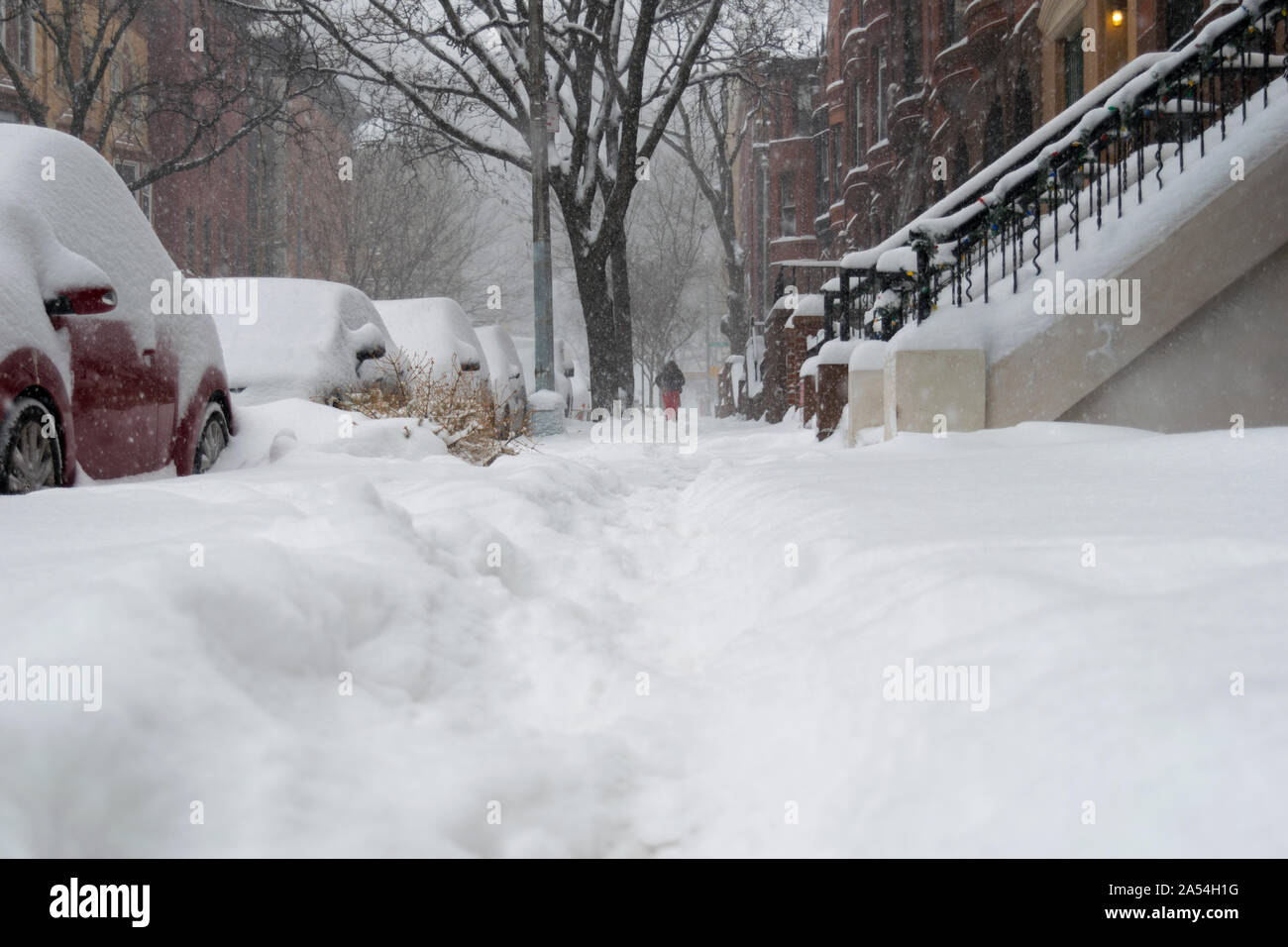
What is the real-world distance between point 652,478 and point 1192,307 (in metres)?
A: 4.11

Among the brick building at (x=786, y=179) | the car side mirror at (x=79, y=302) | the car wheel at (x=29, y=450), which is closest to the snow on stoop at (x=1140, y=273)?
the car side mirror at (x=79, y=302)

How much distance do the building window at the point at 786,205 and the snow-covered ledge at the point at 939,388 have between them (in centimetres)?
3425

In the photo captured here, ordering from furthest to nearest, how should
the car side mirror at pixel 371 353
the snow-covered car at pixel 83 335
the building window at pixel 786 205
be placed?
the building window at pixel 786 205
the car side mirror at pixel 371 353
the snow-covered car at pixel 83 335

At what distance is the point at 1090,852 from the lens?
5.06ft

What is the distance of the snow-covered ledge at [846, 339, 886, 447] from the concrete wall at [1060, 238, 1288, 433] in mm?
1980

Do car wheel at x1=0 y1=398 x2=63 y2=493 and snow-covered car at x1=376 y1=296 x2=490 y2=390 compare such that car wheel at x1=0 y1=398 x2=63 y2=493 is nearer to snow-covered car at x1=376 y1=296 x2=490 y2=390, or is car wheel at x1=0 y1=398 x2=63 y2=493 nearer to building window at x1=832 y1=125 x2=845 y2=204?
snow-covered car at x1=376 y1=296 x2=490 y2=390

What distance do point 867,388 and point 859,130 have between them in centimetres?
2093

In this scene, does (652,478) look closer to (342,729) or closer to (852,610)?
(852,610)

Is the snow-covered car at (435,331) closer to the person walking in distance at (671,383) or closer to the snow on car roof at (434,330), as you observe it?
the snow on car roof at (434,330)

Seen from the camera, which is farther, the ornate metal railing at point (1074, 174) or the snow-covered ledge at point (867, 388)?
the snow-covered ledge at point (867, 388)

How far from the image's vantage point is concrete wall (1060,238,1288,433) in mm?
7668

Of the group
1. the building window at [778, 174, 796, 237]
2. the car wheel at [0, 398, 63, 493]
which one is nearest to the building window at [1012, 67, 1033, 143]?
the car wheel at [0, 398, 63, 493]

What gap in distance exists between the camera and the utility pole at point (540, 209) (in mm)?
15500
